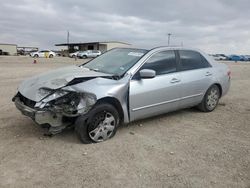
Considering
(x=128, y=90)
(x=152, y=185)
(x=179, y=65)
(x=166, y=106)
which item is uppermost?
(x=179, y=65)

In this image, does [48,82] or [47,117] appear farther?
[48,82]

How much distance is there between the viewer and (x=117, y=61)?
16.8 ft

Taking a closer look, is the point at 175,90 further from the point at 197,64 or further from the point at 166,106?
the point at 197,64

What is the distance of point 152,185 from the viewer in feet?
10.1

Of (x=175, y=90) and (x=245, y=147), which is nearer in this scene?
(x=245, y=147)

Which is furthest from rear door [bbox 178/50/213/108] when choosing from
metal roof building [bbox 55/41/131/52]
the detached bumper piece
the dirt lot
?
metal roof building [bbox 55/41/131/52]

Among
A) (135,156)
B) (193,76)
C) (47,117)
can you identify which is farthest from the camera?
(193,76)

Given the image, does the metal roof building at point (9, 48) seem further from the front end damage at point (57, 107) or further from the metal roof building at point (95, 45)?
the front end damage at point (57, 107)

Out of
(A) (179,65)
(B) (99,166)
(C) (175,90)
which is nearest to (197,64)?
(A) (179,65)

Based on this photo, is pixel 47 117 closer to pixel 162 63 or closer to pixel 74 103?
pixel 74 103

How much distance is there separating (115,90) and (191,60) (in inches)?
91.8

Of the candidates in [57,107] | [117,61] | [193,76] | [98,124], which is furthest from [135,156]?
[193,76]

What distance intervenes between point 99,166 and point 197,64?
352 cm

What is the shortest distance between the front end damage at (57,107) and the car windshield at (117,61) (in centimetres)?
91
